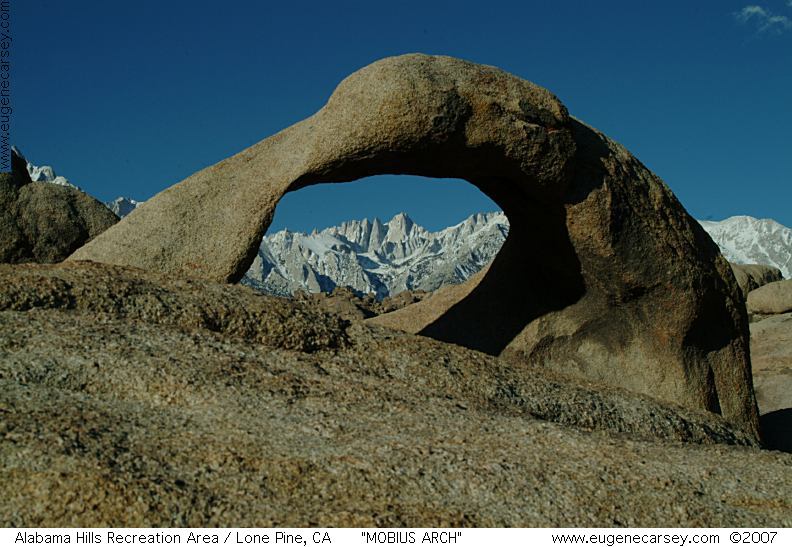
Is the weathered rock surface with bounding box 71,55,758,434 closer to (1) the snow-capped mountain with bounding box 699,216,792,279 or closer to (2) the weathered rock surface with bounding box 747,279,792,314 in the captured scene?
(2) the weathered rock surface with bounding box 747,279,792,314

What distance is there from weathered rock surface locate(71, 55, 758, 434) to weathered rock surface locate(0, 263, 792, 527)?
57.1 inches

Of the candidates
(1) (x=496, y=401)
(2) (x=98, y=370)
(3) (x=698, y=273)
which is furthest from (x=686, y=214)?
(2) (x=98, y=370)

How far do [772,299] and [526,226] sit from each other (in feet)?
40.9

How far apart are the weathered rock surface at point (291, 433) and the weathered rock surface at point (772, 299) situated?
14.4 m

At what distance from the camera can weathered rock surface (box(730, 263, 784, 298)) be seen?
23.1 meters

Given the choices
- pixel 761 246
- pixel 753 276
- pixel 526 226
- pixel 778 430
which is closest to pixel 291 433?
pixel 526 226

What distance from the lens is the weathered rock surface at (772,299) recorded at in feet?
66.0

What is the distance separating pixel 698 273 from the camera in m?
9.62

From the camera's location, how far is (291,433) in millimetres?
4844

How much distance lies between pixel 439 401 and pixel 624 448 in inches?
46.5

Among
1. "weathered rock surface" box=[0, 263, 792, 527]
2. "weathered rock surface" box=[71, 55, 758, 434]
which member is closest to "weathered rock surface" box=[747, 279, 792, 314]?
"weathered rock surface" box=[71, 55, 758, 434]

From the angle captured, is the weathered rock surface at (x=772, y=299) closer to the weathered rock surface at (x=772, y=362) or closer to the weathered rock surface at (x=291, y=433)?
the weathered rock surface at (x=772, y=362)

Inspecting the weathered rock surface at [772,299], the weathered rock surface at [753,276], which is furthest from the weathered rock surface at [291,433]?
the weathered rock surface at [753,276]

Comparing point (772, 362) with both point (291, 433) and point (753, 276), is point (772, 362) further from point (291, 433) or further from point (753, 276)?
point (291, 433)
